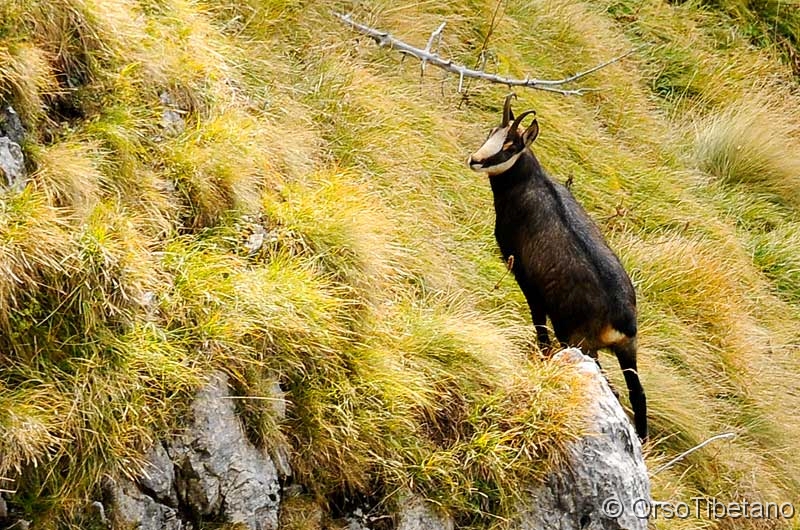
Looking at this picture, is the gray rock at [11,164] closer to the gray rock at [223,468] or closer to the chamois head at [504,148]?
the gray rock at [223,468]

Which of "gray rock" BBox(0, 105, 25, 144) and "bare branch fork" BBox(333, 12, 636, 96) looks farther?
"bare branch fork" BBox(333, 12, 636, 96)

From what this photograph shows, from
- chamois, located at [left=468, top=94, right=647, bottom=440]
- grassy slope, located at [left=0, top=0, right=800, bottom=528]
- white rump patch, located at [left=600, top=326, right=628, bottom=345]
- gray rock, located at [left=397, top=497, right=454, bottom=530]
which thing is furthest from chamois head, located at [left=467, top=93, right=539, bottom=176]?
gray rock, located at [left=397, top=497, right=454, bottom=530]

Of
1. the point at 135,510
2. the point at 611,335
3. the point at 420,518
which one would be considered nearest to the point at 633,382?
the point at 611,335

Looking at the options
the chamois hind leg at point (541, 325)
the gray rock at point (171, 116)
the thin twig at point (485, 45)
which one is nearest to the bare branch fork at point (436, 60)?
the thin twig at point (485, 45)

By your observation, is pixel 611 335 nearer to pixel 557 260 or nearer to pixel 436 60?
pixel 557 260

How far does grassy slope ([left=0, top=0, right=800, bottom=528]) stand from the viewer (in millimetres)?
3303

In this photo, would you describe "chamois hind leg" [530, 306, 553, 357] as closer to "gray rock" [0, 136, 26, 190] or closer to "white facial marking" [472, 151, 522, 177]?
"white facial marking" [472, 151, 522, 177]

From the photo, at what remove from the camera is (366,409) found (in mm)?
3699

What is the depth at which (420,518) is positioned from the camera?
3.65m

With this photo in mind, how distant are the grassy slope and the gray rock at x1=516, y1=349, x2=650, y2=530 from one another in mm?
84

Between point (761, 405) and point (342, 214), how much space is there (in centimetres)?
288

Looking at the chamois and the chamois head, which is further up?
the chamois head

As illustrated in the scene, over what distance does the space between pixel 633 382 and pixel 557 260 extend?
66 cm

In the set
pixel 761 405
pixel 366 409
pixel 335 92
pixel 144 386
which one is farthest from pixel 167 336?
pixel 761 405
